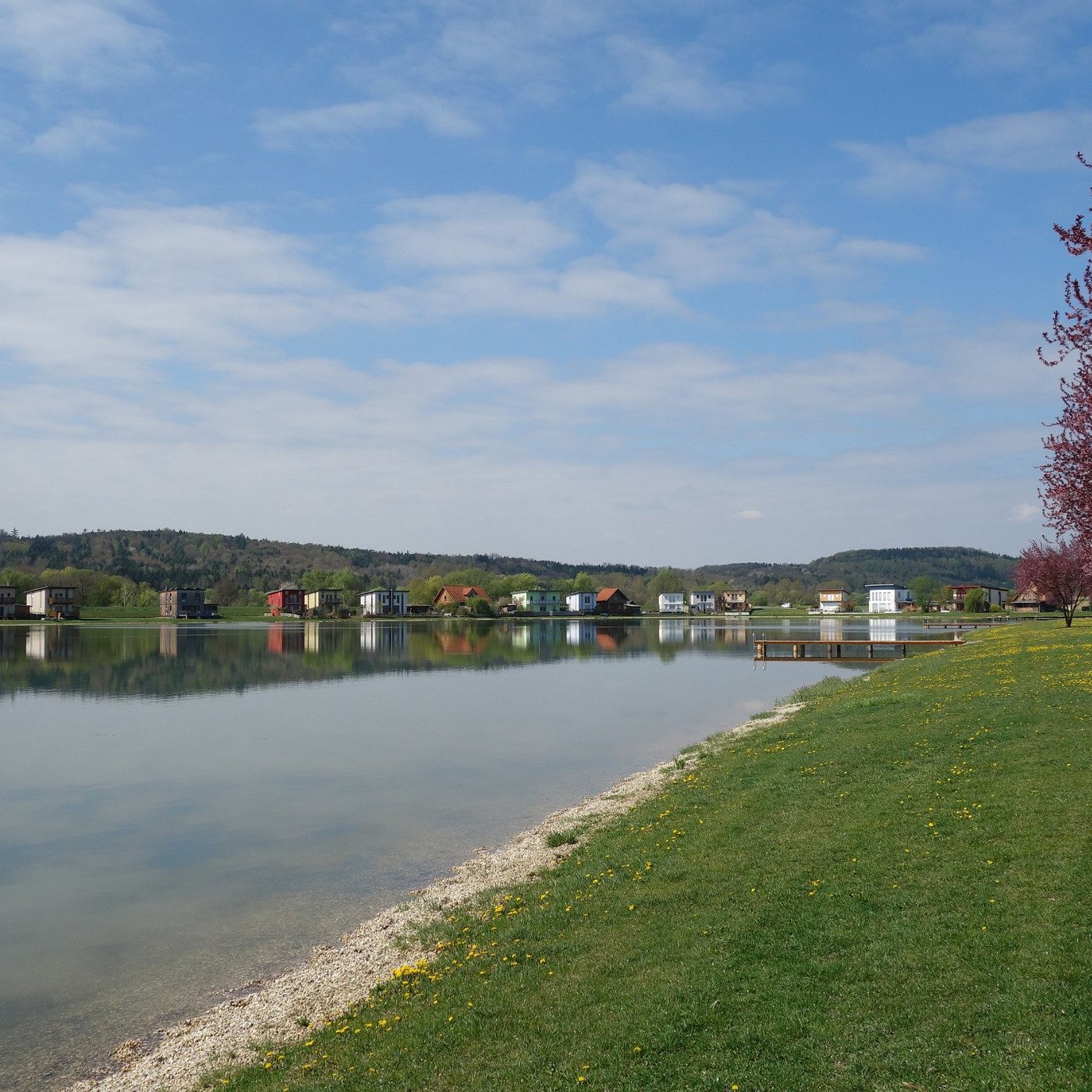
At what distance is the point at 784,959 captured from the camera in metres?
10.2

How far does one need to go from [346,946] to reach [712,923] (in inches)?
253

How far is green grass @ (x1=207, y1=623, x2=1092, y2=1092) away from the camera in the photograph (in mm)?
8227

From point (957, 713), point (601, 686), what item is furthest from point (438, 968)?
point (601, 686)

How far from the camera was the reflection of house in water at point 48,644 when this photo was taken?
76000 millimetres

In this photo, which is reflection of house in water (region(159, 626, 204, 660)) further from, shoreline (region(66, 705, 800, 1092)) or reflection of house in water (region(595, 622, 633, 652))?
shoreline (region(66, 705, 800, 1092))

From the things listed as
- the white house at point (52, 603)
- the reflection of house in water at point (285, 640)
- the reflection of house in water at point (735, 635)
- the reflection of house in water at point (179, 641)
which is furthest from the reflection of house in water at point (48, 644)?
the reflection of house in water at point (735, 635)

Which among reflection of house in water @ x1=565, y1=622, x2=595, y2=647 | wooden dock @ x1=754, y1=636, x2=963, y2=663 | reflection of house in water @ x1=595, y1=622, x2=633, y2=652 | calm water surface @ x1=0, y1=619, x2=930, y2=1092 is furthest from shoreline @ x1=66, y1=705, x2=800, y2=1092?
reflection of house in water @ x1=565, y1=622, x2=595, y2=647

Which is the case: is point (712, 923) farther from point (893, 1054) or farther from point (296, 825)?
point (296, 825)

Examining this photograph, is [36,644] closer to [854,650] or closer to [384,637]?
[384,637]

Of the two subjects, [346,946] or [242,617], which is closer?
[346,946]

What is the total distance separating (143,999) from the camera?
13234 millimetres

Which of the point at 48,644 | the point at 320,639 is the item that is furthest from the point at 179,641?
the point at 320,639

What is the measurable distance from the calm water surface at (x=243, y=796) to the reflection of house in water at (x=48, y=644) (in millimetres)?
11328

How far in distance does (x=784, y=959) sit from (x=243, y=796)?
2022cm
